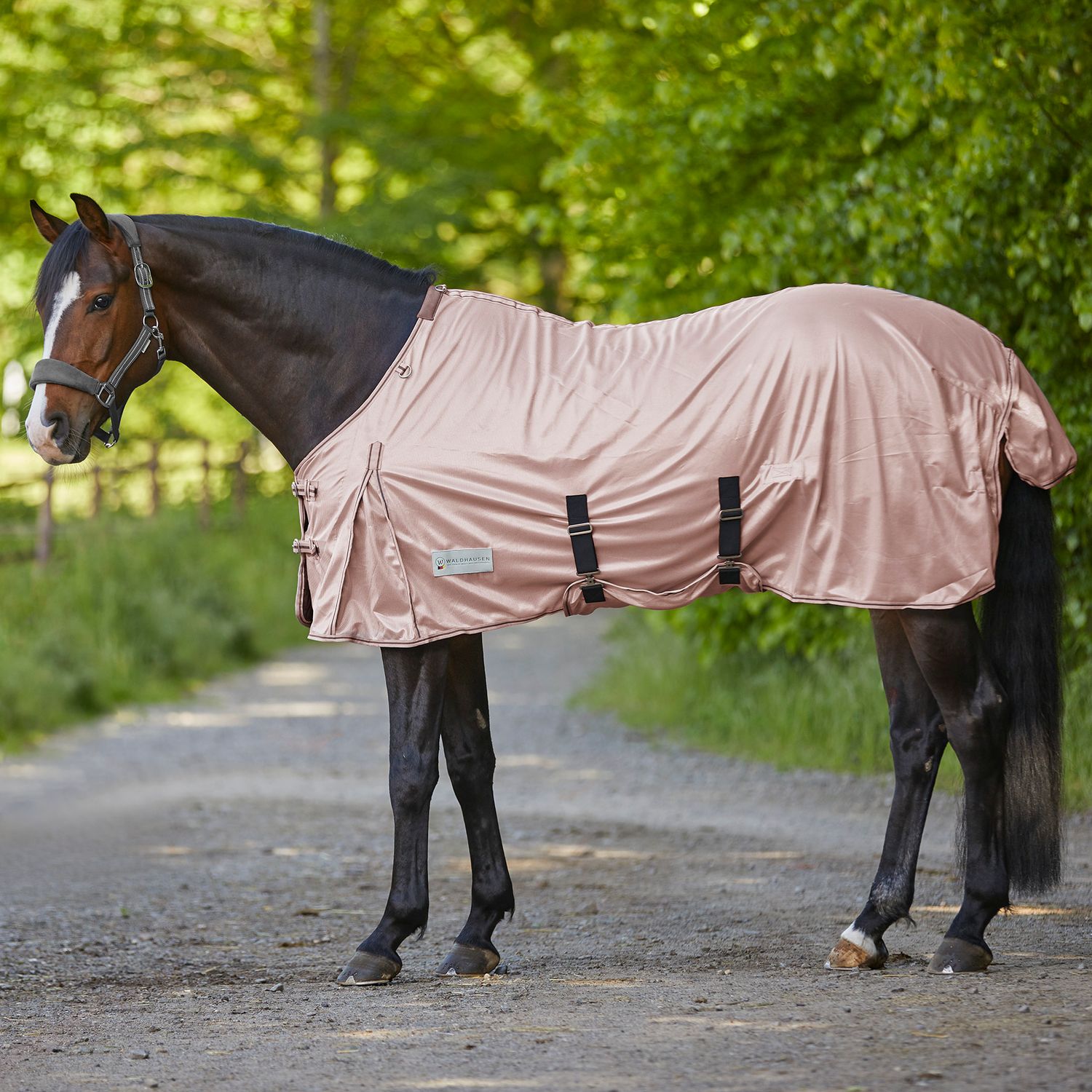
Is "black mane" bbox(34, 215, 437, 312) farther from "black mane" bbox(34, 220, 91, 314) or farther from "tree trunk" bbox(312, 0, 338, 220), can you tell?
"tree trunk" bbox(312, 0, 338, 220)

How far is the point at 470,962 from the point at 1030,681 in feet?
6.12

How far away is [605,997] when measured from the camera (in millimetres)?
3693

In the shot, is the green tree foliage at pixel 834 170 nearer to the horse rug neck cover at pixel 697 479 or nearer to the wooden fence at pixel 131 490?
the horse rug neck cover at pixel 697 479

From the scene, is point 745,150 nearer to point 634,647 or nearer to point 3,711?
point 634,647

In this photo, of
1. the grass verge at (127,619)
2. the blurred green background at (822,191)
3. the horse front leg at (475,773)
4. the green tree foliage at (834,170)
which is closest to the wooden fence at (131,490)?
the grass verge at (127,619)

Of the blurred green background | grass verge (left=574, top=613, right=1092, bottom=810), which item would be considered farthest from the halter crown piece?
grass verge (left=574, top=613, right=1092, bottom=810)

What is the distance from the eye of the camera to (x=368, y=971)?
13.1 ft

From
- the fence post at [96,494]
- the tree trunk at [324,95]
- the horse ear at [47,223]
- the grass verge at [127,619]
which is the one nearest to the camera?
the horse ear at [47,223]

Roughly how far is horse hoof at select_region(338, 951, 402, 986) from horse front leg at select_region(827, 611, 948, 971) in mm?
1300

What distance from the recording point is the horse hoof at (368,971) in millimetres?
3990

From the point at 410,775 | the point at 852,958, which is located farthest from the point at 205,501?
the point at 852,958

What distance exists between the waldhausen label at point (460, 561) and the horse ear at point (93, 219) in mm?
1329

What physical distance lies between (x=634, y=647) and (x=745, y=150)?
442 cm

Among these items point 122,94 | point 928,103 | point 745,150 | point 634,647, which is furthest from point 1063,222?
point 122,94
